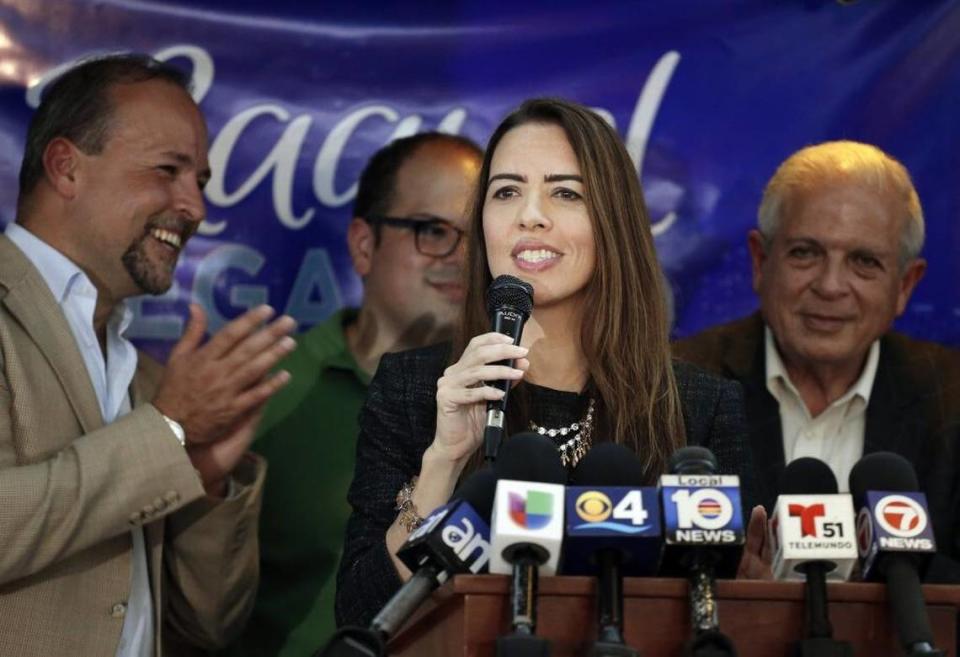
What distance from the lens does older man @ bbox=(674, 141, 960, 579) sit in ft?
15.1

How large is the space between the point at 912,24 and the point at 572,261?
6.53 ft

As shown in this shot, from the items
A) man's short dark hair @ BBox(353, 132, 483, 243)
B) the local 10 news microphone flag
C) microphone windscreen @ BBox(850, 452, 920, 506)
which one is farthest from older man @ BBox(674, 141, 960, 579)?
the local 10 news microphone flag

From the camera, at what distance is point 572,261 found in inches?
128

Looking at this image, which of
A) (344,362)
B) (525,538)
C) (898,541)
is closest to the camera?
(525,538)

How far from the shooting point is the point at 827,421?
15.2 ft

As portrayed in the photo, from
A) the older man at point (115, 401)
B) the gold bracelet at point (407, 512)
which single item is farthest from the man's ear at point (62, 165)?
the gold bracelet at point (407, 512)

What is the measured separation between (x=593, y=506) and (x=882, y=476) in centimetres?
46

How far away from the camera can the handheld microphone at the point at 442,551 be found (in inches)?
87.3

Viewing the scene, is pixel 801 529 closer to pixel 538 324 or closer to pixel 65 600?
pixel 538 324

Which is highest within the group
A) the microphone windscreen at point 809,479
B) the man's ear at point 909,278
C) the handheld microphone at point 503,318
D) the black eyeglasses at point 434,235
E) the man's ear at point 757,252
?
Result: the black eyeglasses at point 434,235

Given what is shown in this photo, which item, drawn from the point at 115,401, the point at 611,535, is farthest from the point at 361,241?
the point at 611,535

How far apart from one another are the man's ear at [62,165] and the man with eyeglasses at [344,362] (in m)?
0.86

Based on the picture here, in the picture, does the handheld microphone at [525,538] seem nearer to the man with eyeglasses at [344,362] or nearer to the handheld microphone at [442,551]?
the handheld microphone at [442,551]

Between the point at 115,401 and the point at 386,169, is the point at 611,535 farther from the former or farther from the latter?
the point at 386,169
